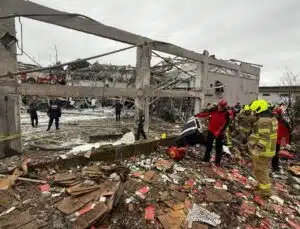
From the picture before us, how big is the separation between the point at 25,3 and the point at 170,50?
5.30m

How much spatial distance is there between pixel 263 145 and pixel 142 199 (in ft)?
8.42

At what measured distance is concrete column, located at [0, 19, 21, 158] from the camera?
5121mm

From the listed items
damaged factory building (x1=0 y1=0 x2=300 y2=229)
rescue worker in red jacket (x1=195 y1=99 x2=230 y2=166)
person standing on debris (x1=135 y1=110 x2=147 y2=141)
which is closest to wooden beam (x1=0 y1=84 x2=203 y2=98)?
damaged factory building (x1=0 y1=0 x2=300 y2=229)

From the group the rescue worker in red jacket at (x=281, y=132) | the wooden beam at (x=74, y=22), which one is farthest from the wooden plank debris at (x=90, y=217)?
the rescue worker in red jacket at (x=281, y=132)

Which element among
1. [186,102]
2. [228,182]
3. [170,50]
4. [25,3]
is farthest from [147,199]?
[186,102]

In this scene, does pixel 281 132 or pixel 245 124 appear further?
pixel 245 124

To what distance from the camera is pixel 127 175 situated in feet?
13.4

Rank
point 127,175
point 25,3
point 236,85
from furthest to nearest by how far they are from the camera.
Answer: point 236,85 < point 25,3 < point 127,175

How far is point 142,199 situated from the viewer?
3.50 m

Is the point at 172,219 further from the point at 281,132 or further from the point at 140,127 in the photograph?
the point at 140,127

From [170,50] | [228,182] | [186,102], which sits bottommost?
[228,182]

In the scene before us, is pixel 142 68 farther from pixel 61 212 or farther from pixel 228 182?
pixel 61 212

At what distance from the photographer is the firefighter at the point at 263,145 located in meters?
4.25

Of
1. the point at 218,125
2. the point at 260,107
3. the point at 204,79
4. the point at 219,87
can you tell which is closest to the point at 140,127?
the point at 218,125
